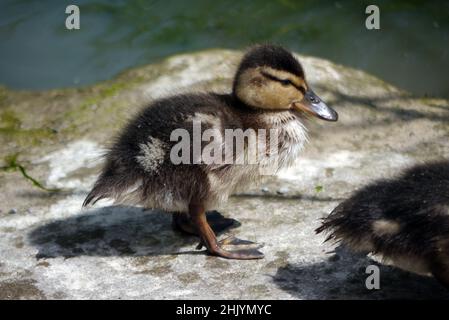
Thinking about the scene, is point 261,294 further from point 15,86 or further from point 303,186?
point 15,86

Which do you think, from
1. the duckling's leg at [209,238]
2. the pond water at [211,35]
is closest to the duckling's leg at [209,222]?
the duckling's leg at [209,238]

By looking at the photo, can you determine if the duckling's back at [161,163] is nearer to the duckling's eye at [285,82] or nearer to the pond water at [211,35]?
the duckling's eye at [285,82]

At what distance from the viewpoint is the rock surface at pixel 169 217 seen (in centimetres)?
315

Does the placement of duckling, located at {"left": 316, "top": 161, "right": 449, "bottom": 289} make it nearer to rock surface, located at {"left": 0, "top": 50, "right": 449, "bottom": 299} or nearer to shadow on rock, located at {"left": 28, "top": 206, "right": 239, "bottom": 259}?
rock surface, located at {"left": 0, "top": 50, "right": 449, "bottom": 299}

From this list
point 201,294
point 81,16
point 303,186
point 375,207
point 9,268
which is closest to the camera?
point 375,207

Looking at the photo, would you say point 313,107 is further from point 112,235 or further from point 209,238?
point 112,235

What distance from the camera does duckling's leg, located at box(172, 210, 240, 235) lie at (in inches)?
141

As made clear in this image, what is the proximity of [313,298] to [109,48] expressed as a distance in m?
3.93

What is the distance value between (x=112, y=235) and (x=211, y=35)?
338 cm

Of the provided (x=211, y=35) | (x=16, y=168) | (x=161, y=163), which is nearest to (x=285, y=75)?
(x=161, y=163)

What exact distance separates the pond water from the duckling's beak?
97.7 inches

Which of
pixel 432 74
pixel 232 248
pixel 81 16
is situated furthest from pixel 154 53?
pixel 232 248

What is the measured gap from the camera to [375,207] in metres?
2.89

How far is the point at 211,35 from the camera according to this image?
21.9ft
